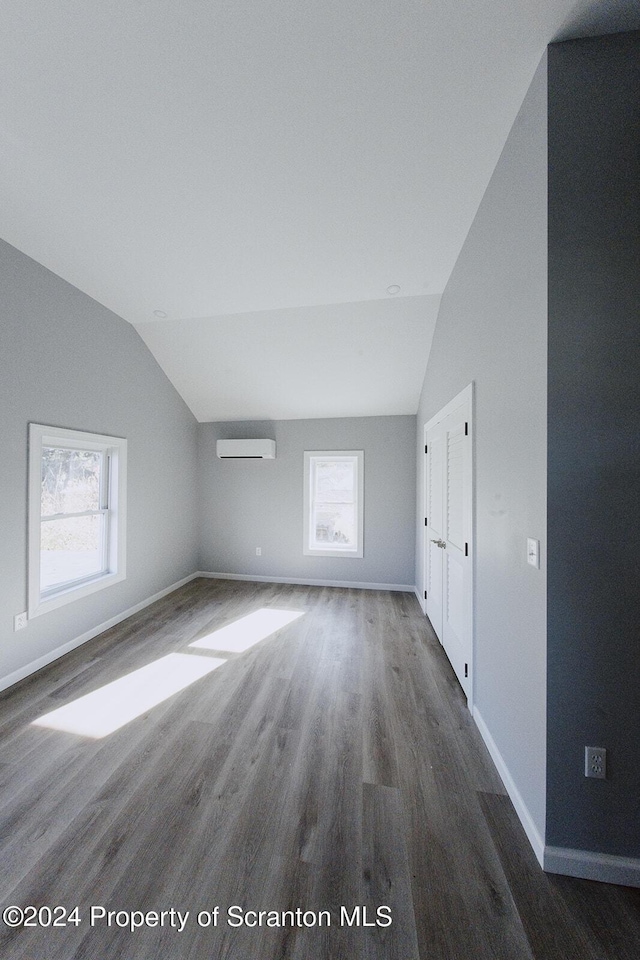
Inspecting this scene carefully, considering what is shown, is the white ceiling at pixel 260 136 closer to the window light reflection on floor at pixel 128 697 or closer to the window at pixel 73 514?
the window at pixel 73 514

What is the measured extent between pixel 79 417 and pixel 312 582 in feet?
10.6

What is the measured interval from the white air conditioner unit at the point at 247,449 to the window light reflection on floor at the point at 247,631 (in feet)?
6.47

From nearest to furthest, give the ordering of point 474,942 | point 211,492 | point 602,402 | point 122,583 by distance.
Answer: point 474,942 < point 602,402 < point 122,583 < point 211,492

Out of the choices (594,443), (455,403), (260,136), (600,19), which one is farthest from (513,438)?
(260,136)

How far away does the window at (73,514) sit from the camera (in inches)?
100

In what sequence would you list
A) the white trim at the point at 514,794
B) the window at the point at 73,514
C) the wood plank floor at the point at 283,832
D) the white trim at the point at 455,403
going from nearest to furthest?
1. the wood plank floor at the point at 283,832
2. the white trim at the point at 514,794
3. the white trim at the point at 455,403
4. the window at the point at 73,514

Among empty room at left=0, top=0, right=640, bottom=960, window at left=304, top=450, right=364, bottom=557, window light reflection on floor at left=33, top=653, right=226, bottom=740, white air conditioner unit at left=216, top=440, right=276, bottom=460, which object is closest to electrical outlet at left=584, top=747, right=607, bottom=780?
empty room at left=0, top=0, right=640, bottom=960

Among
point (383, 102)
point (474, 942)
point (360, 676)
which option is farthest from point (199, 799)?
point (383, 102)

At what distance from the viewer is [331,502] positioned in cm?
470

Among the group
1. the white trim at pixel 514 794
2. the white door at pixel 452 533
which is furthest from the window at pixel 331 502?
the white trim at pixel 514 794

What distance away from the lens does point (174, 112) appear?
4.87ft

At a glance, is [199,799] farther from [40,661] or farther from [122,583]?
[122,583]

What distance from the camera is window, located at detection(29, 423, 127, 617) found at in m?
2.55

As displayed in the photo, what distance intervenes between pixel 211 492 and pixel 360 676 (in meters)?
3.33
